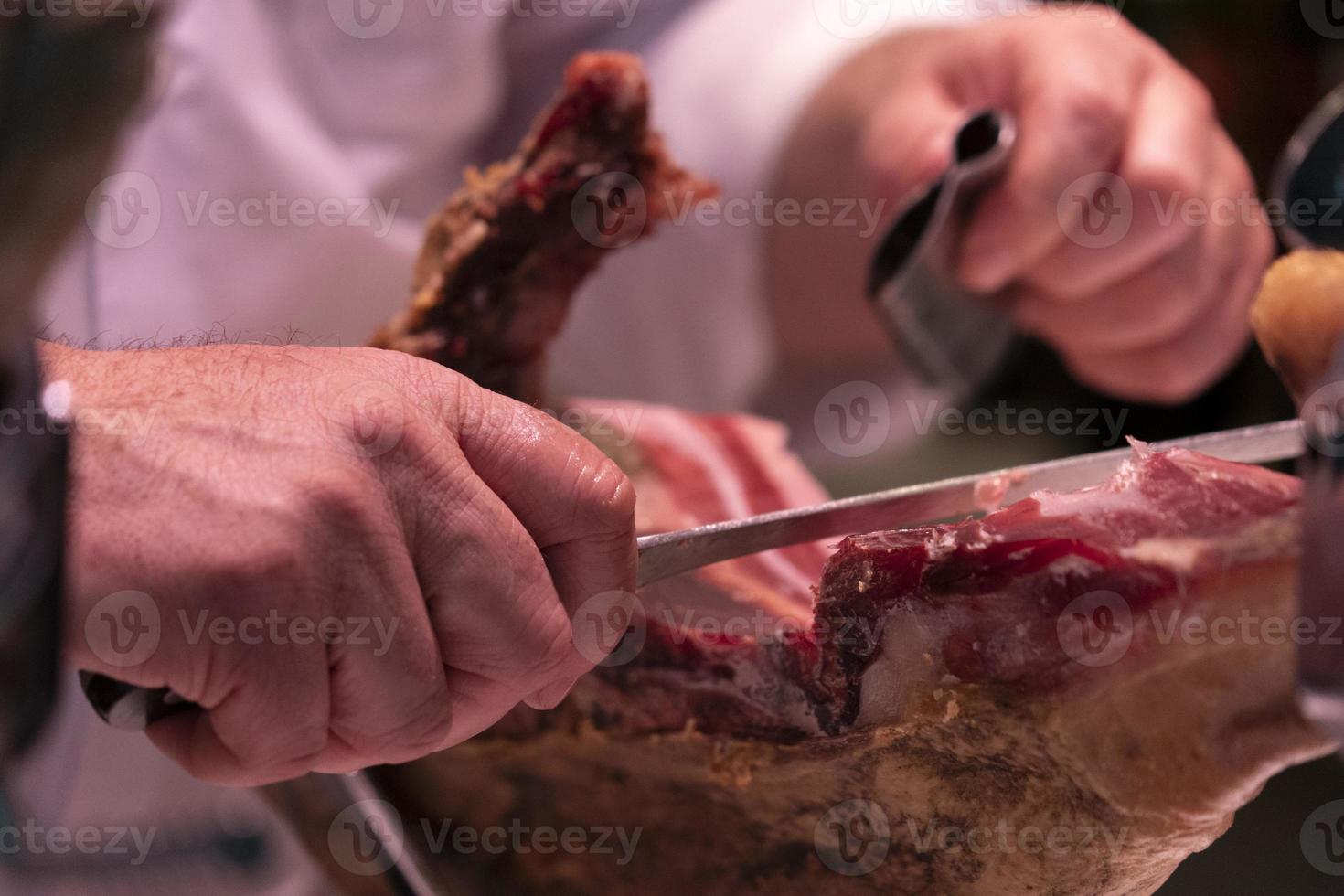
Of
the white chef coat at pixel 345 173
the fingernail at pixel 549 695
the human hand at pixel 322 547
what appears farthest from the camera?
the white chef coat at pixel 345 173

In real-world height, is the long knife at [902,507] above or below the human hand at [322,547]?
below

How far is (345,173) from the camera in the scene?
1609 mm

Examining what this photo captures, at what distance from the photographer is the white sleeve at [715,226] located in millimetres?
1854

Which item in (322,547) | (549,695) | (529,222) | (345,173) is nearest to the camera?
(322,547)

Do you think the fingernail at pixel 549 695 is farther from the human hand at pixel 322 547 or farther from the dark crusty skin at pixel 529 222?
the dark crusty skin at pixel 529 222

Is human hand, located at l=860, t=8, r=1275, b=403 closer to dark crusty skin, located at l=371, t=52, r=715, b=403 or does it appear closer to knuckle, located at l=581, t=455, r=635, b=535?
dark crusty skin, located at l=371, t=52, r=715, b=403

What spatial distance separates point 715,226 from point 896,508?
4.30ft

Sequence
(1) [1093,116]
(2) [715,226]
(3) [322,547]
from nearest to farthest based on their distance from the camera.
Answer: (3) [322,547], (1) [1093,116], (2) [715,226]

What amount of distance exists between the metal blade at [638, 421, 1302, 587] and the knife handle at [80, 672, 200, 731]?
0.28 meters

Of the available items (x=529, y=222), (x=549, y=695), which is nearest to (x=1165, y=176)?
(x=529, y=222)

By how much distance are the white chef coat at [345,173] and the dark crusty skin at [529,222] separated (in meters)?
0.24

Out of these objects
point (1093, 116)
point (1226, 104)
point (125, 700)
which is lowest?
point (1226, 104)

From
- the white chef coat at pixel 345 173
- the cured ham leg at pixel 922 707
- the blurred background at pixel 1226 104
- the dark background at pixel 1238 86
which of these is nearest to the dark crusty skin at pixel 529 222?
the cured ham leg at pixel 922 707

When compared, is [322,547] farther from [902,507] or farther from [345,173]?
[345,173]
